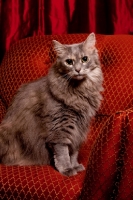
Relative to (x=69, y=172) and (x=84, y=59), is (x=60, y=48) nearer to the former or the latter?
(x=84, y=59)

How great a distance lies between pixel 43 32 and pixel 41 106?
1.00m

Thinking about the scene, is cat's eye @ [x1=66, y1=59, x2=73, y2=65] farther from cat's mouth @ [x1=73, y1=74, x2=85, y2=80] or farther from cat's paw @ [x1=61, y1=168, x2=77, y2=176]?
cat's paw @ [x1=61, y1=168, x2=77, y2=176]

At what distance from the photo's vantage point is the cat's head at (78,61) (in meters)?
1.70

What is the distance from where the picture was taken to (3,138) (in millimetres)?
1791

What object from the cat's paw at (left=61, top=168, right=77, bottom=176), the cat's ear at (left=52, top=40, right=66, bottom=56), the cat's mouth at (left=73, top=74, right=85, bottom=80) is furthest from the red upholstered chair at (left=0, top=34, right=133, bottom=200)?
the cat's ear at (left=52, top=40, right=66, bottom=56)

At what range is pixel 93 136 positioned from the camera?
205cm

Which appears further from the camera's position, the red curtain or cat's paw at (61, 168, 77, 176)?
the red curtain

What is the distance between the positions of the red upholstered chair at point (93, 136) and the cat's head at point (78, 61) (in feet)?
0.87

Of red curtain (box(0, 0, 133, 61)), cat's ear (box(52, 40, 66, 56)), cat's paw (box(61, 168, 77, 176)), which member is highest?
red curtain (box(0, 0, 133, 61))

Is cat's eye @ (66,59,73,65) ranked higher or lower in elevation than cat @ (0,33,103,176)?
higher

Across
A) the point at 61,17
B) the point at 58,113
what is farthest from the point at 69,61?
the point at 61,17

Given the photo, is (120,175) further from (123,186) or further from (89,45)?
(89,45)

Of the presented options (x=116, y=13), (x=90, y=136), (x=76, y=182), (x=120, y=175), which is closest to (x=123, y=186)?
(x=120, y=175)

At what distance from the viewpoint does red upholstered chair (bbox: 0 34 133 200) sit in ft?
3.96
